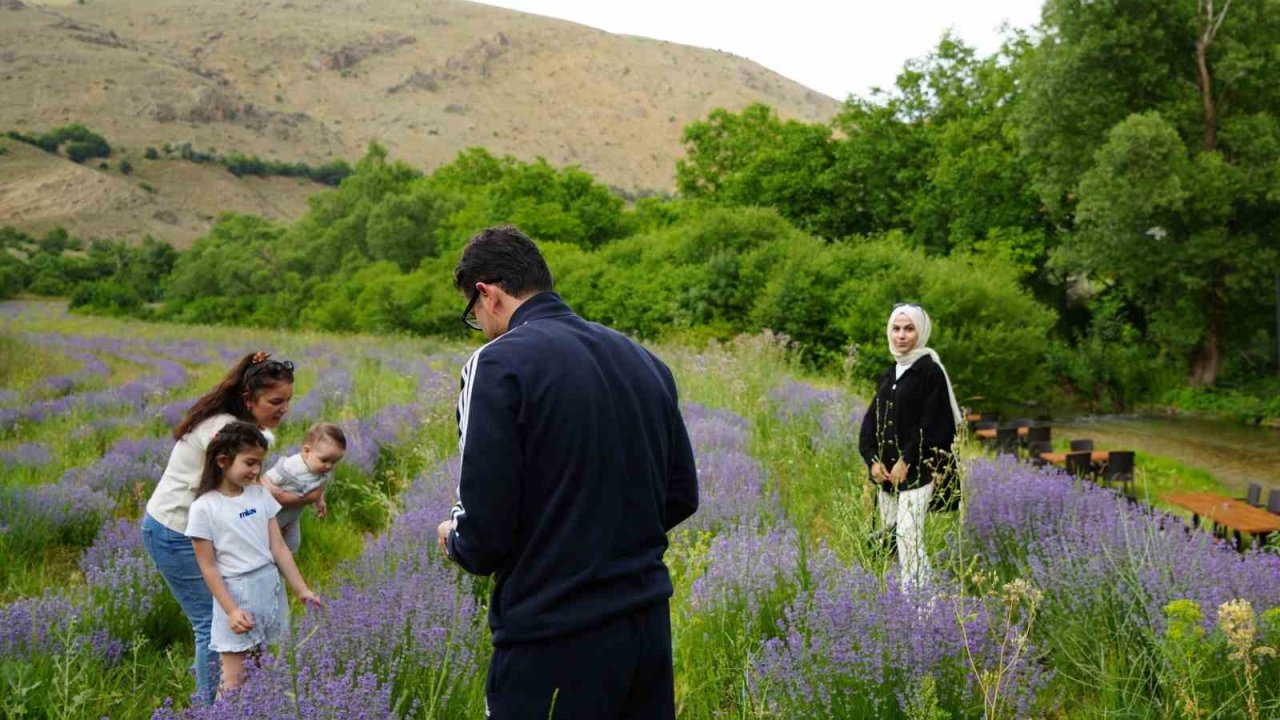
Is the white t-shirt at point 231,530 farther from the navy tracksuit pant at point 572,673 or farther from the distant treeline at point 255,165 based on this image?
the distant treeline at point 255,165

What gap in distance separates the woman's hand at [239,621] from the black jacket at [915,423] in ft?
10.2

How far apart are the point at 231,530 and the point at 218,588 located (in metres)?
0.21

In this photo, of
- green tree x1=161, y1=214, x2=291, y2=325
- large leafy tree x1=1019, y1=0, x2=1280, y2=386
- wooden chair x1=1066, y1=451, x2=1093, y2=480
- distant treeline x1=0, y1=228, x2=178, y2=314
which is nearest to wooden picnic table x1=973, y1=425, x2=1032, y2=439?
wooden chair x1=1066, y1=451, x2=1093, y2=480

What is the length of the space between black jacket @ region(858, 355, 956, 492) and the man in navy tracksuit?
109 inches

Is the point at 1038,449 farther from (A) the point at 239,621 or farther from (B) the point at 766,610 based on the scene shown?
(A) the point at 239,621

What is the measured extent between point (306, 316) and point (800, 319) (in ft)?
96.3

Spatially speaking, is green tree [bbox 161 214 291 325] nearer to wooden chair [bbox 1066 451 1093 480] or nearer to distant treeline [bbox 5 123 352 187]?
distant treeline [bbox 5 123 352 187]

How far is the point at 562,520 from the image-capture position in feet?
6.54

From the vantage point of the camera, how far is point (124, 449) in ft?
23.0

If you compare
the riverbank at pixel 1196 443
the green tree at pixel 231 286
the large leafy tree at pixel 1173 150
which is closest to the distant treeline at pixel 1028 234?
the large leafy tree at pixel 1173 150

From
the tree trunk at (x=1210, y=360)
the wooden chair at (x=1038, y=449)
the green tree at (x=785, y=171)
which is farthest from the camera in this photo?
the green tree at (x=785, y=171)

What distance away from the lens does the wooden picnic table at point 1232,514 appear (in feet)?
22.3

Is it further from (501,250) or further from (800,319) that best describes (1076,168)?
(501,250)

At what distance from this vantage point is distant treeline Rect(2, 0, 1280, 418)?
60.7 feet
